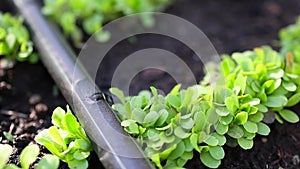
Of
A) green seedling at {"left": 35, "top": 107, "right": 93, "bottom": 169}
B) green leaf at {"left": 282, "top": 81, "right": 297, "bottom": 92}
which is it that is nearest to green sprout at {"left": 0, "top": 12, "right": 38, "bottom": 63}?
green seedling at {"left": 35, "top": 107, "right": 93, "bottom": 169}

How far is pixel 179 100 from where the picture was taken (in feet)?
4.38

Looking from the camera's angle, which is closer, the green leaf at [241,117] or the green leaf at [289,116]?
the green leaf at [241,117]

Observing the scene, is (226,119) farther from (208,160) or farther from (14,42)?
(14,42)

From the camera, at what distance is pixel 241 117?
131cm

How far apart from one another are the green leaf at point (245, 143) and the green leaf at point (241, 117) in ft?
0.17

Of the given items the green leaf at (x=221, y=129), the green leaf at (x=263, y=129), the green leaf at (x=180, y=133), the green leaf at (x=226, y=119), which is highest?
the green leaf at (x=180, y=133)

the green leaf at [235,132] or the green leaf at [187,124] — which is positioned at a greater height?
the green leaf at [187,124]

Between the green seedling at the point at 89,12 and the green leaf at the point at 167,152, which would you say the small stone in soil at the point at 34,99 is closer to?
the green seedling at the point at 89,12

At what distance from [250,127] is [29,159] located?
63 centimetres

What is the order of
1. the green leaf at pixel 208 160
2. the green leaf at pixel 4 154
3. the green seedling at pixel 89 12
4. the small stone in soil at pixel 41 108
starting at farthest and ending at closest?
the green seedling at pixel 89 12 < the small stone in soil at pixel 41 108 < the green leaf at pixel 208 160 < the green leaf at pixel 4 154

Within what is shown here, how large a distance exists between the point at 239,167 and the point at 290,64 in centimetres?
43

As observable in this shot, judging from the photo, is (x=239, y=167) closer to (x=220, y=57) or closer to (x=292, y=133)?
(x=292, y=133)

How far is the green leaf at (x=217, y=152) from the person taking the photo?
126 centimetres

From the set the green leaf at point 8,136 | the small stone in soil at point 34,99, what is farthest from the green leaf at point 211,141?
the small stone in soil at point 34,99
